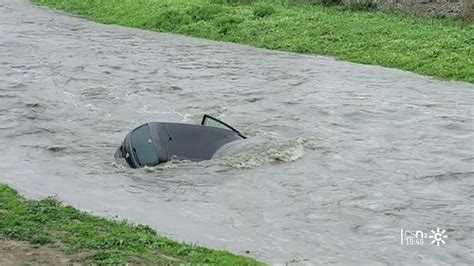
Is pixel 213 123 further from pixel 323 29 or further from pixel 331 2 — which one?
pixel 331 2

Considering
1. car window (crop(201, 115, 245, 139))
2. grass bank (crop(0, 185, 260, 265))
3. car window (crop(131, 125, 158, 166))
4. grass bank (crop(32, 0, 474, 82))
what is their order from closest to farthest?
grass bank (crop(0, 185, 260, 265))
car window (crop(131, 125, 158, 166))
car window (crop(201, 115, 245, 139))
grass bank (crop(32, 0, 474, 82))

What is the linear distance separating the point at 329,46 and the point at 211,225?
47.0 ft

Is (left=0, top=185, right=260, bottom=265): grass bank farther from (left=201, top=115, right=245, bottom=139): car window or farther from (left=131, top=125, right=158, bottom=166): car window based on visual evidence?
(left=201, top=115, right=245, bottom=139): car window

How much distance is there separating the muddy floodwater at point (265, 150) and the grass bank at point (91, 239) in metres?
0.71

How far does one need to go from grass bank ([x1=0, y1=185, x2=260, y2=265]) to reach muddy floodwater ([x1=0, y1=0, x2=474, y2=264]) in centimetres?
71

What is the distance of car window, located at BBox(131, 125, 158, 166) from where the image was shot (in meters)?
12.1

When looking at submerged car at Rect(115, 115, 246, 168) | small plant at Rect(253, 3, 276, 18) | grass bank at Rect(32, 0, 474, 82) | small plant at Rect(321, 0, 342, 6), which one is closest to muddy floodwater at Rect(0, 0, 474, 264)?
submerged car at Rect(115, 115, 246, 168)

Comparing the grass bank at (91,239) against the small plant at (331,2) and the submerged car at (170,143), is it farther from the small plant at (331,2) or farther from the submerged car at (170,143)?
the small plant at (331,2)

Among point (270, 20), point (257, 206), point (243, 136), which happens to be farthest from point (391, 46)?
point (257, 206)

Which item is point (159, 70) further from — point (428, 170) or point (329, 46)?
point (428, 170)

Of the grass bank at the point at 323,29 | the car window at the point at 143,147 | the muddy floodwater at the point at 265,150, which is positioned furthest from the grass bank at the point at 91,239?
the grass bank at the point at 323,29

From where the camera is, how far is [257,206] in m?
10.5

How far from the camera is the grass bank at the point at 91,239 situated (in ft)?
24.8

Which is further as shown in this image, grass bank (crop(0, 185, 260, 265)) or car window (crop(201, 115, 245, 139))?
car window (crop(201, 115, 245, 139))
